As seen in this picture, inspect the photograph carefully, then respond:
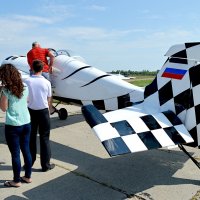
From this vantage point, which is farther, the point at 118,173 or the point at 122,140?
the point at 118,173

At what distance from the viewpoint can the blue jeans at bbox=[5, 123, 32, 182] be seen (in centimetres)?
399

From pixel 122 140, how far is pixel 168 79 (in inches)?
60.6

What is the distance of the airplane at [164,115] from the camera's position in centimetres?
353

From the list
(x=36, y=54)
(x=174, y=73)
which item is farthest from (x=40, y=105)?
(x=36, y=54)

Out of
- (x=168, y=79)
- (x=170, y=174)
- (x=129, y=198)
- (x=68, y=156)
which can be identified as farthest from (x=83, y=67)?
(x=129, y=198)

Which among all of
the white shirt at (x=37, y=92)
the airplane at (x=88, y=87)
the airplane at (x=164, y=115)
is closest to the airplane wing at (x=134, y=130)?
the airplane at (x=164, y=115)

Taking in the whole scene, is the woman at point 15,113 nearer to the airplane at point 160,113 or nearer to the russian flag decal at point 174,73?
the airplane at point 160,113

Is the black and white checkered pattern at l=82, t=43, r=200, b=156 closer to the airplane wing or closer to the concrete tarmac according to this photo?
the airplane wing

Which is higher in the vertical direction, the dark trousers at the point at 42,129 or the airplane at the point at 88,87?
the airplane at the point at 88,87

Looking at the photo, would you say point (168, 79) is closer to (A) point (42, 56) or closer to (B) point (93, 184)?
(B) point (93, 184)

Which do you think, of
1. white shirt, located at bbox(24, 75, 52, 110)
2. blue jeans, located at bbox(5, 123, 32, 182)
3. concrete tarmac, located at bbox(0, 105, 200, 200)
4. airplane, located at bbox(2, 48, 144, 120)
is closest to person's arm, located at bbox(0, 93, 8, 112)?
blue jeans, located at bbox(5, 123, 32, 182)

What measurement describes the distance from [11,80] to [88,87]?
3103 mm

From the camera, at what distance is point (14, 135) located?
13.1ft

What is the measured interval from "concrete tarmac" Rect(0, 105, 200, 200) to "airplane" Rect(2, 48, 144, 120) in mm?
993
